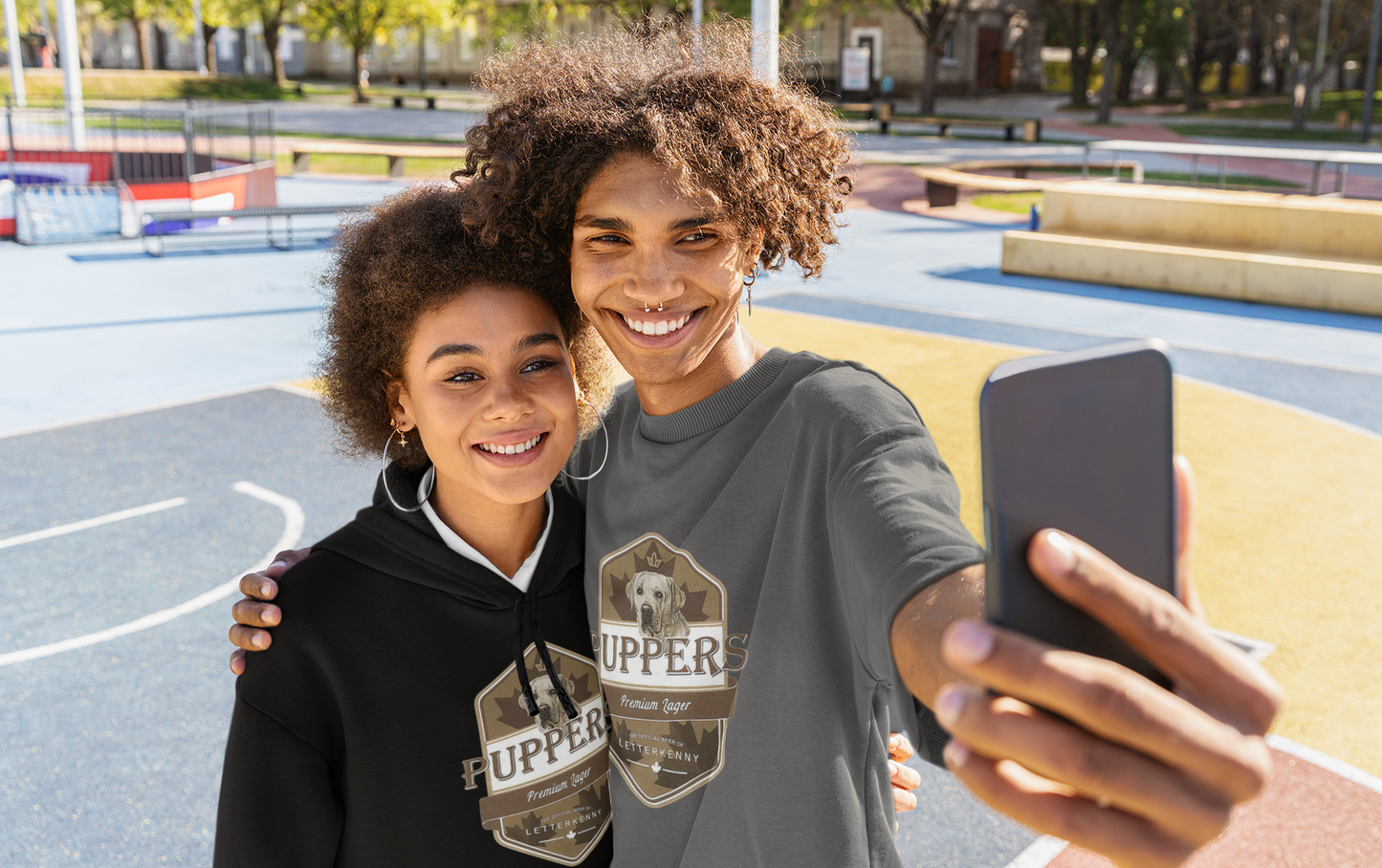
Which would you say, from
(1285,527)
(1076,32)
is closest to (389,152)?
(1285,527)

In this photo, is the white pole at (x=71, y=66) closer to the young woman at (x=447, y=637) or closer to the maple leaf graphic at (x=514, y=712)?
the young woman at (x=447, y=637)

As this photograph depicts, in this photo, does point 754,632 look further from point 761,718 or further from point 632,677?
point 632,677

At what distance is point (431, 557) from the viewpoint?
2.19 m

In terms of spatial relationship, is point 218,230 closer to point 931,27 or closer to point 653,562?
point 653,562

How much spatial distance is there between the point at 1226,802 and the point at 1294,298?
15.2 meters

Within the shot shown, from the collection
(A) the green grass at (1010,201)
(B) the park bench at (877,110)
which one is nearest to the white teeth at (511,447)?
(A) the green grass at (1010,201)

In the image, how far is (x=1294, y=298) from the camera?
14016 millimetres

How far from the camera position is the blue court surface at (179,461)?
4254mm

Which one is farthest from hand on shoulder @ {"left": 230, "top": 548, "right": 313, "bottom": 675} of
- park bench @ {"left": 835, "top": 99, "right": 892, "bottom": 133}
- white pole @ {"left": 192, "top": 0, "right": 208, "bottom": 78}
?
white pole @ {"left": 192, "top": 0, "right": 208, "bottom": 78}

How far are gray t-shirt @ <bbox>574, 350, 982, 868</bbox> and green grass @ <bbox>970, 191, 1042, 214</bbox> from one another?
71.8 feet

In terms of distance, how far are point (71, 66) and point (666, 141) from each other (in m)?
22.4

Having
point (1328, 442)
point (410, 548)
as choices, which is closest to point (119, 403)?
point (410, 548)

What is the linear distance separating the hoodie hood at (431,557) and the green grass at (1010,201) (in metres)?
21.7

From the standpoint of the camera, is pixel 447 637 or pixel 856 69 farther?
pixel 856 69
